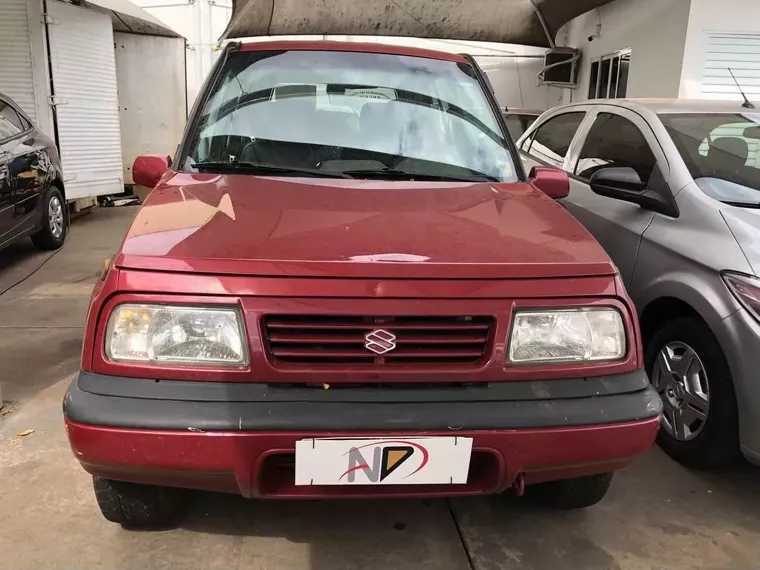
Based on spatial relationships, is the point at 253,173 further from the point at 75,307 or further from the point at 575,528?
the point at 75,307

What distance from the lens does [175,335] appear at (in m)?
1.71

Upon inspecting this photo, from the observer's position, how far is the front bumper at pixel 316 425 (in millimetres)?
1637

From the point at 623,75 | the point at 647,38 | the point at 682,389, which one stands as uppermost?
the point at 647,38

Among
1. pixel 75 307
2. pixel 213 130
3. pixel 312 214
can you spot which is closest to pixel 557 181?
pixel 312 214

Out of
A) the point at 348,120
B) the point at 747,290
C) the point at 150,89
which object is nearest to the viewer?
the point at 747,290

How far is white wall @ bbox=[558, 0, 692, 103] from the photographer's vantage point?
7.22 metres

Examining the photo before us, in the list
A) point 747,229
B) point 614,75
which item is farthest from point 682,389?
point 614,75

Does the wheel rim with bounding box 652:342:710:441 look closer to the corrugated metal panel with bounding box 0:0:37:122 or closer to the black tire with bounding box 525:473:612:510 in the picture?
the black tire with bounding box 525:473:612:510

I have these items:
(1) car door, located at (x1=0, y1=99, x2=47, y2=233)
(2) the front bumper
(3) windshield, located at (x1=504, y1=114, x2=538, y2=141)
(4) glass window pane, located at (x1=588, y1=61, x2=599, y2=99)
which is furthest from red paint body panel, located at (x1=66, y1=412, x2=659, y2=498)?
(4) glass window pane, located at (x1=588, y1=61, x2=599, y2=99)

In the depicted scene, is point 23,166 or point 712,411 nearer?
point 712,411

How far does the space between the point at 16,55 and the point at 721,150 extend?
726 cm

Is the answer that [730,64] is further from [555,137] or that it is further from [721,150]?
[721,150]

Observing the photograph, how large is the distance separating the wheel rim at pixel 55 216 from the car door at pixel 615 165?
190 inches

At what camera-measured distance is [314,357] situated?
1698mm
